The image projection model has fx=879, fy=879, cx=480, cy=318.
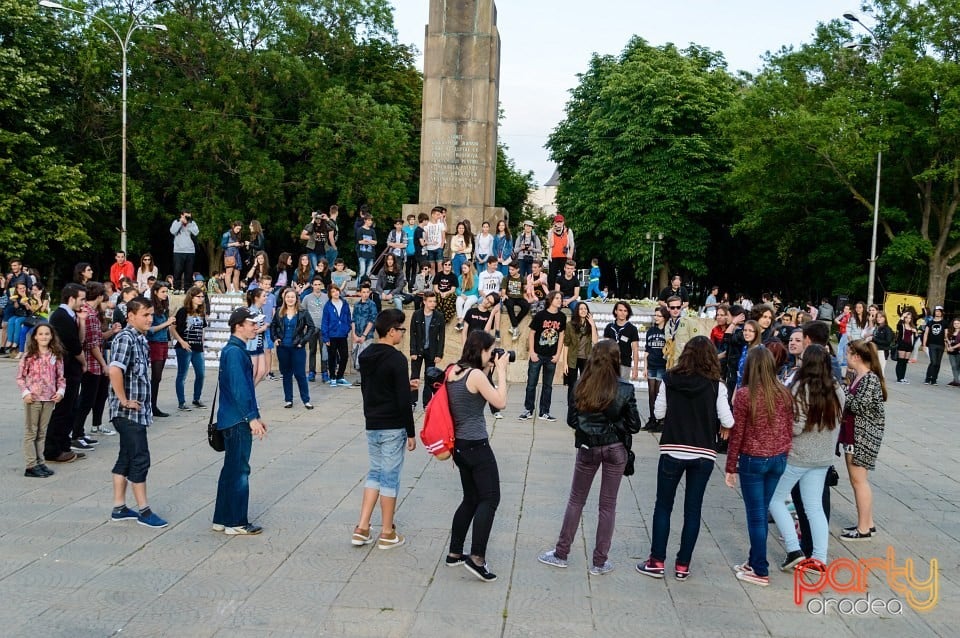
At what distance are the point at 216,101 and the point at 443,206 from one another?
1874 cm

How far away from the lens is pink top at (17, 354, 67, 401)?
28.0 ft

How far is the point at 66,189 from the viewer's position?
109 feet

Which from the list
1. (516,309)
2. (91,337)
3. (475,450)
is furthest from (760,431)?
(516,309)

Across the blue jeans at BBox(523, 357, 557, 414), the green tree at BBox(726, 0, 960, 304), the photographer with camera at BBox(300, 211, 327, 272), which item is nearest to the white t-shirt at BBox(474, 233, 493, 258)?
the photographer with camera at BBox(300, 211, 327, 272)

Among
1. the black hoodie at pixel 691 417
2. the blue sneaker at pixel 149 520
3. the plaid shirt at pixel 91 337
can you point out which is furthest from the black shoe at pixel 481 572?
the plaid shirt at pixel 91 337

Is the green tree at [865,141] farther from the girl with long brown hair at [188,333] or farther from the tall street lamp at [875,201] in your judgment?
the girl with long brown hair at [188,333]

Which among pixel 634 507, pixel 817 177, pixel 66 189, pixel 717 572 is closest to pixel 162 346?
pixel 634 507

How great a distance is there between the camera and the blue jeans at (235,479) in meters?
6.85

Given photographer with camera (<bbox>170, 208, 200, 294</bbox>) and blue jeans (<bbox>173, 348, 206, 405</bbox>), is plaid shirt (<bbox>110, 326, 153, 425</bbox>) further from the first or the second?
photographer with camera (<bbox>170, 208, 200, 294</bbox>)

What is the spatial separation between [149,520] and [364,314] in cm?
851

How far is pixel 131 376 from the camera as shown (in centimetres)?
716

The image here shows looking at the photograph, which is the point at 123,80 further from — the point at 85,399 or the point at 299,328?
the point at 85,399

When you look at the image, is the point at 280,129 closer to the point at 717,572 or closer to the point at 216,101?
the point at 216,101

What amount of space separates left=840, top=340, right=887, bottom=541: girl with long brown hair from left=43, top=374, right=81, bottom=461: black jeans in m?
7.57
